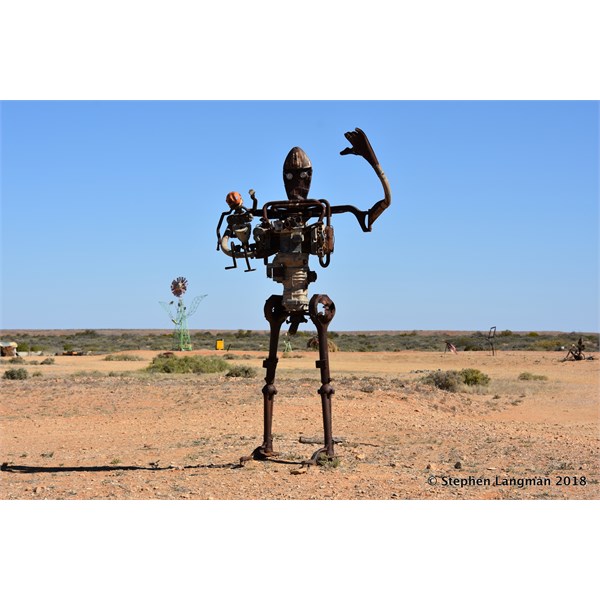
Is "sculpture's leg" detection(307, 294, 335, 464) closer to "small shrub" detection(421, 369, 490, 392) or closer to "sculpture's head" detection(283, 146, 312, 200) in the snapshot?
"sculpture's head" detection(283, 146, 312, 200)

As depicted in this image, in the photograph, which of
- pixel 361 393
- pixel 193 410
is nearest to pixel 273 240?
pixel 193 410

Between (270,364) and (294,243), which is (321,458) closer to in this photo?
(270,364)

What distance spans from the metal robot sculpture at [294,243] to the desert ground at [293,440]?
100 cm

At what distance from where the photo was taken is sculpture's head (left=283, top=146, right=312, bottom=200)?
32.8 ft

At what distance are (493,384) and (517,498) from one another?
14.9 meters

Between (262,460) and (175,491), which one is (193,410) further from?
(175,491)

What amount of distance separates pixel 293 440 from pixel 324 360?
9.54 feet

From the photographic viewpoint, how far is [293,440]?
12.3 m

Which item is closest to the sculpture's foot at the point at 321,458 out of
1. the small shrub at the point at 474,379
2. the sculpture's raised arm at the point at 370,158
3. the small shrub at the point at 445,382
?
the sculpture's raised arm at the point at 370,158

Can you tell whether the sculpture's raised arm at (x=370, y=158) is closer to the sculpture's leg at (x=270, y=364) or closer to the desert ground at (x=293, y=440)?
the sculpture's leg at (x=270, y=364)

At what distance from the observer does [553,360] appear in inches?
1339

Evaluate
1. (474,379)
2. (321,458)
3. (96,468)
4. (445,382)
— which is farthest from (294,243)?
(474,379)

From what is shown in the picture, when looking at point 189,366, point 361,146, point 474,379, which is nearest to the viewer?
point 361,146

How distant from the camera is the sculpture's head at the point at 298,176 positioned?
9.98 m
